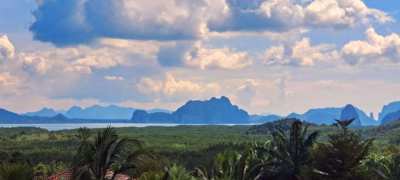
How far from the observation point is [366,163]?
1800 inches

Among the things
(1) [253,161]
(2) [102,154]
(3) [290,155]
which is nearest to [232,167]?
(1) [253,161]

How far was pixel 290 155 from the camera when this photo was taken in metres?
46.1

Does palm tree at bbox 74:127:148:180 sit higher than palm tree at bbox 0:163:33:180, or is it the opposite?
palm tree at bbox 74:127:148:180

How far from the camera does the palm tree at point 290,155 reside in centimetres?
4572

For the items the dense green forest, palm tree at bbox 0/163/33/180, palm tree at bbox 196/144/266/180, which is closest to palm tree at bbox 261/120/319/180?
the dense green forest

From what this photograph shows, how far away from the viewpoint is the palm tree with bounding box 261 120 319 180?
45719 mm

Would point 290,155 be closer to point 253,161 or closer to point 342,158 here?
point 253,161

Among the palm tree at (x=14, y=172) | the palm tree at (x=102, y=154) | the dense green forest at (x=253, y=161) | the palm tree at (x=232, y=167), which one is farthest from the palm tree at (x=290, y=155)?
the palm tree at (x=14, y=172)

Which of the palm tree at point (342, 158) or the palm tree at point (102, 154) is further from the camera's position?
the palm tree at point (342, 158)

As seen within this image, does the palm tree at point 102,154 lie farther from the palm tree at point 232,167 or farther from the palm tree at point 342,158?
the palm tree at point 342,158

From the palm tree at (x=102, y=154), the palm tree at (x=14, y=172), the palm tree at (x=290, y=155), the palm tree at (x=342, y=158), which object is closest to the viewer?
the palm tree at (x=14, y=172)

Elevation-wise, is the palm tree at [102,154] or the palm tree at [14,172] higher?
the palm tree at [102,154]

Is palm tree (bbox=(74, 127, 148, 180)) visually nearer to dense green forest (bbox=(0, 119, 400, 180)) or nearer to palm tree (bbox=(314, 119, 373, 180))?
dense green forest (bbox=(0, 119, 400, 180))

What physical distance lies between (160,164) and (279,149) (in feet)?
28.8
